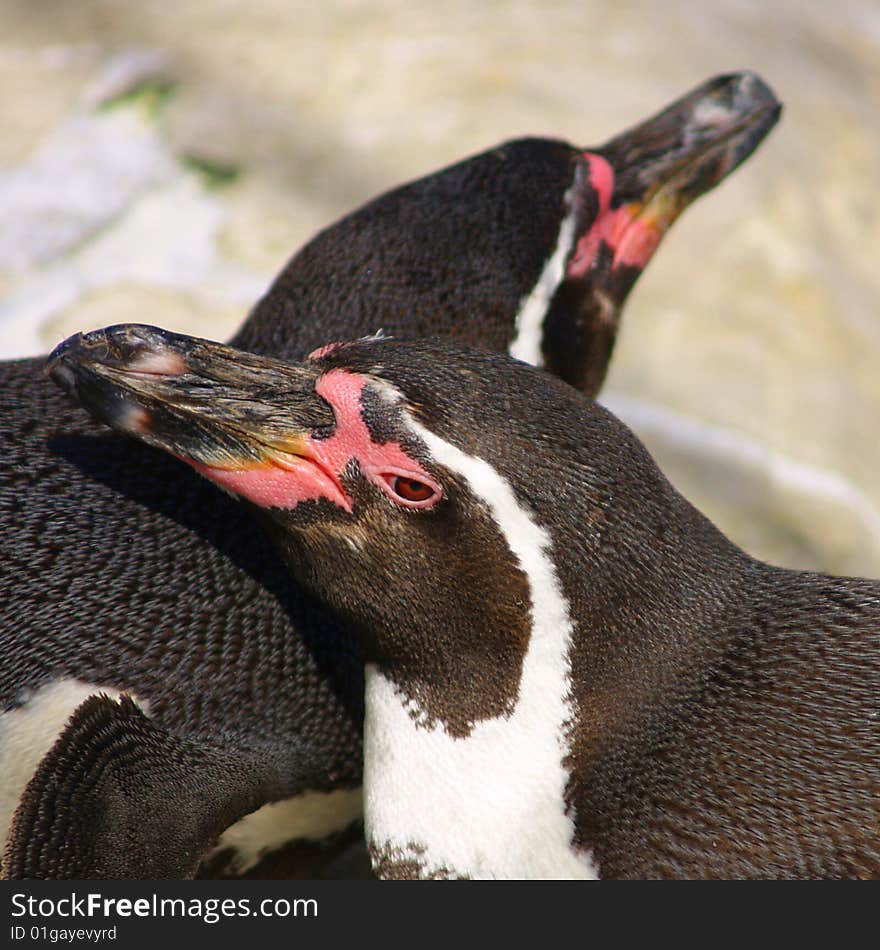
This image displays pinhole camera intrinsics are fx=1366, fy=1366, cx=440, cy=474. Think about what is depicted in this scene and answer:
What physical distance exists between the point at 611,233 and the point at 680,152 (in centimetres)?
33

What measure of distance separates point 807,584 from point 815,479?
1.65 meters

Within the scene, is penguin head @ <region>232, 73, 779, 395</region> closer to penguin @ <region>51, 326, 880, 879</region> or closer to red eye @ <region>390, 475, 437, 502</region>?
penguin @ <region>51, 326, 880, 879</region>

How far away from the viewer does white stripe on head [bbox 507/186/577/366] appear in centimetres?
269

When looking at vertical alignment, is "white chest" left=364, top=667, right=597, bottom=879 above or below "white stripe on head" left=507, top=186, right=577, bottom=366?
below

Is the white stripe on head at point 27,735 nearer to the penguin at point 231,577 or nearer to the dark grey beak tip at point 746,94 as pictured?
the penguin at point 231,577

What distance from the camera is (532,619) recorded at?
1825mm

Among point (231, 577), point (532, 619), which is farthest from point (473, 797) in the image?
point (231, 577)

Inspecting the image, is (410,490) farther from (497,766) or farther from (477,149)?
(477,149)

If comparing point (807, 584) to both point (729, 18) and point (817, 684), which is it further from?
point (729, 18)

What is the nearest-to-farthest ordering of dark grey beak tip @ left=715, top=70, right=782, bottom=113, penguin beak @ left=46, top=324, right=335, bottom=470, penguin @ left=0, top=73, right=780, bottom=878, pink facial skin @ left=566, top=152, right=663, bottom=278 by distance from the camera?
1. penguin beak @ left=46, top=324, right=335, bottom=470
2. penguin @ left=0, top=73, right=780, bottom=878
3. pink facial skin @ left=566, top=152, right=663, bottom=278
4. dark grey beak tip @ left=715, top=70, right=782, bottom=113

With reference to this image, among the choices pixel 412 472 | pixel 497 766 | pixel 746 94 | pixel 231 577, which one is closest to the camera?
pixel 412 472

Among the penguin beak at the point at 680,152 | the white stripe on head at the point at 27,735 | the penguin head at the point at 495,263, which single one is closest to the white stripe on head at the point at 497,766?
the white stripe on head at the point at 27,735

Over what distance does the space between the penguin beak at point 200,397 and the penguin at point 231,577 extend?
12.9 inches

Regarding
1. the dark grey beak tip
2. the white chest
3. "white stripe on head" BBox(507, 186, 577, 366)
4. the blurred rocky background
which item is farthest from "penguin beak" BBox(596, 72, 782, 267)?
the white chest
